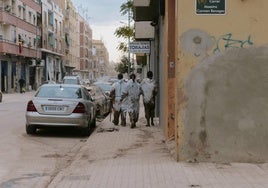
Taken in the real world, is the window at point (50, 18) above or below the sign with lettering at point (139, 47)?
above

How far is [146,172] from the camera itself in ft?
27.8

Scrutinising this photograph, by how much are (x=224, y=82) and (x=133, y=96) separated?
7811 mm

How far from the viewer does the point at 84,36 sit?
140000 millimetres

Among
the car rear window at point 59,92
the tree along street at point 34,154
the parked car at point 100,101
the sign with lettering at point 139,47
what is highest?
the sign with lettering at point 139,47

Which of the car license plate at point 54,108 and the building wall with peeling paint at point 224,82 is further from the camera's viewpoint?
the car license plate at point 54,108

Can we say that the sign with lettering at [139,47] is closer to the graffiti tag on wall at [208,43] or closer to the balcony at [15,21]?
the graffiti tag on wall at [208,43]

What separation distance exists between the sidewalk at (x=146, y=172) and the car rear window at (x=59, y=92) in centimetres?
360

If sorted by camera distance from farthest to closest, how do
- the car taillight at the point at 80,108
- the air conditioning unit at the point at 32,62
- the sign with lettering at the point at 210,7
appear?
the air conditioning unit at the point at 32,62, the car taillight at the point at 80,108, the sign with lettering at the point at 210,7

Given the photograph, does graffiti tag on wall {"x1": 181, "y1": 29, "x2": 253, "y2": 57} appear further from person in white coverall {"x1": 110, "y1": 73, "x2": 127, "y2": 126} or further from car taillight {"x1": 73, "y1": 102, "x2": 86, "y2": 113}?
person in white coverall {"x1": 110, "y1": 73, "x2": 127, "y2": 126}

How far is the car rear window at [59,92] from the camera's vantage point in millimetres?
15126

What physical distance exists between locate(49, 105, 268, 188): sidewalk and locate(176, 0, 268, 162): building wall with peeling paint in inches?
14.1

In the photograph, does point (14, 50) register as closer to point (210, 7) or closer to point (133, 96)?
point (133, 96)

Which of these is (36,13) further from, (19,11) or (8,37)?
(8,37)

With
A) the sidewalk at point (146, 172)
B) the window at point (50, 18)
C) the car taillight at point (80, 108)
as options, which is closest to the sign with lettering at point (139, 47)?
the car taillight at point (80, 108)
